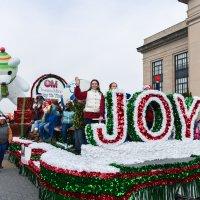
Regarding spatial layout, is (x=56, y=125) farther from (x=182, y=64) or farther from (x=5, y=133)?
(x=182, y=64)

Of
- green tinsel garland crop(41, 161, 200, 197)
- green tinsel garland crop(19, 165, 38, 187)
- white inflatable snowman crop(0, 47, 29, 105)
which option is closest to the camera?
green tinsel garland crop(41, 161, 200, 197)

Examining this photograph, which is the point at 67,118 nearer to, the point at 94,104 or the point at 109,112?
the point at 94,104

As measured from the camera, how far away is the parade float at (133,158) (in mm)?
7176

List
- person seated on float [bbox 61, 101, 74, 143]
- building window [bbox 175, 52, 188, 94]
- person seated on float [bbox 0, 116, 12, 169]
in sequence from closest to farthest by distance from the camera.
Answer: person seated on float [bbox 61, 101, 74, 143]
person seated on float [bbox 0, 116, 12, 169]
building window [bbox 175, 52, 188, 94]

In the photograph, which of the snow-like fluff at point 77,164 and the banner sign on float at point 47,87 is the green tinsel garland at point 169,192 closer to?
the snow-like fluff at point 77,164

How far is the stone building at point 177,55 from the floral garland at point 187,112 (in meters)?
29.2

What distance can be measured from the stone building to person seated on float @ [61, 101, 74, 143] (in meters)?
27.5

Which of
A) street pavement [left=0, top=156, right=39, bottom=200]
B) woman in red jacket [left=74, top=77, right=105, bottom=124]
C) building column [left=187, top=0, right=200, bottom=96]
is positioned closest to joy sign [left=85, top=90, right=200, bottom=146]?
woman in red jacket [left=74, top=77, right=105, bottom=124]

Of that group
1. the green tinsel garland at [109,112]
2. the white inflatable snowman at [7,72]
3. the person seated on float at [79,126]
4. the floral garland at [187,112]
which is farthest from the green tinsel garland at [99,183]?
the white inflatable snowman at [7,72]

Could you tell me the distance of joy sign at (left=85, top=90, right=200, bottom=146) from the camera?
8484mm

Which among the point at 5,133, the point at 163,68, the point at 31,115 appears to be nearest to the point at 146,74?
the point at 163,68

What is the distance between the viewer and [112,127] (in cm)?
854

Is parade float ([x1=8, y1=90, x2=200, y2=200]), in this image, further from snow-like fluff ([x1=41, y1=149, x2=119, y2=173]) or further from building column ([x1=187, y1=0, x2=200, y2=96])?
building column ([x1=187, y1=0, x2=200, y2=96])

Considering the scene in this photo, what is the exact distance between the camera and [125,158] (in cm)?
810
